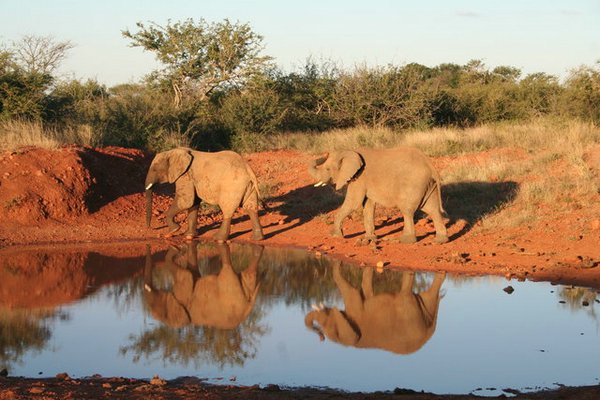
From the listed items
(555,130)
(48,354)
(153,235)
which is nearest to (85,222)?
(153,235)

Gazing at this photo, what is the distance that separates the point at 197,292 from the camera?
1088cm

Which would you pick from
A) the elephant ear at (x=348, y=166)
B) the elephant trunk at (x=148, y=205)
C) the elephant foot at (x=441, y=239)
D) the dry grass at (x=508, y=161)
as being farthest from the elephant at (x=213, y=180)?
the dry grass at (x=508, y=161)

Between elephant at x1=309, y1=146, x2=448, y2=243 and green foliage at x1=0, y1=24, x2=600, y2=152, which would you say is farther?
green foliage at x1=0, y1=24, x2=600, y2=152

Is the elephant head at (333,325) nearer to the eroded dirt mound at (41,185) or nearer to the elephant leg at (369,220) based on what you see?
the elephant leg at (369,220)

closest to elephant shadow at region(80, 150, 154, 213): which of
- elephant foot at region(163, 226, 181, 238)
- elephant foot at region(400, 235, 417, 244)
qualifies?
elephant foot at region(163, 226, 181, 238)

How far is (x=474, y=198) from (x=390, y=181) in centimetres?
402

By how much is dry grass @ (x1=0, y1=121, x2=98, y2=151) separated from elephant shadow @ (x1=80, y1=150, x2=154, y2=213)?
3.13ft

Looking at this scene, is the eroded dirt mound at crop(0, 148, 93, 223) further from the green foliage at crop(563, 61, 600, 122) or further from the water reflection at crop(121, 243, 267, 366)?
the green foliage at crop(563, 61, 600, 122)

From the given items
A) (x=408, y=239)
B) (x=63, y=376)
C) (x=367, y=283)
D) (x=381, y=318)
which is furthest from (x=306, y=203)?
(x=63, y=376)

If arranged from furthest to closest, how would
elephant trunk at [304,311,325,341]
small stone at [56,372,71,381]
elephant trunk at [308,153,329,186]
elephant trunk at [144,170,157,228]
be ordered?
elephant trunk at [144,170,157,228] → elephant trunk at [308,153,329,186] → elephant trunk at [304,311,325,341] → small stone at [56,372,71,381]

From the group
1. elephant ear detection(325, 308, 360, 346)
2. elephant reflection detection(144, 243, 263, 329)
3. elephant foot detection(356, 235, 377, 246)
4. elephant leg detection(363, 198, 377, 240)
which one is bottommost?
elephant ear detection(325, 308, 360, 346)

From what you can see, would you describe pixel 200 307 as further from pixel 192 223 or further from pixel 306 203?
pixel 306 203

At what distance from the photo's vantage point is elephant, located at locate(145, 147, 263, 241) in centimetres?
1477

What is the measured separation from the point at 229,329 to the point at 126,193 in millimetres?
9732
